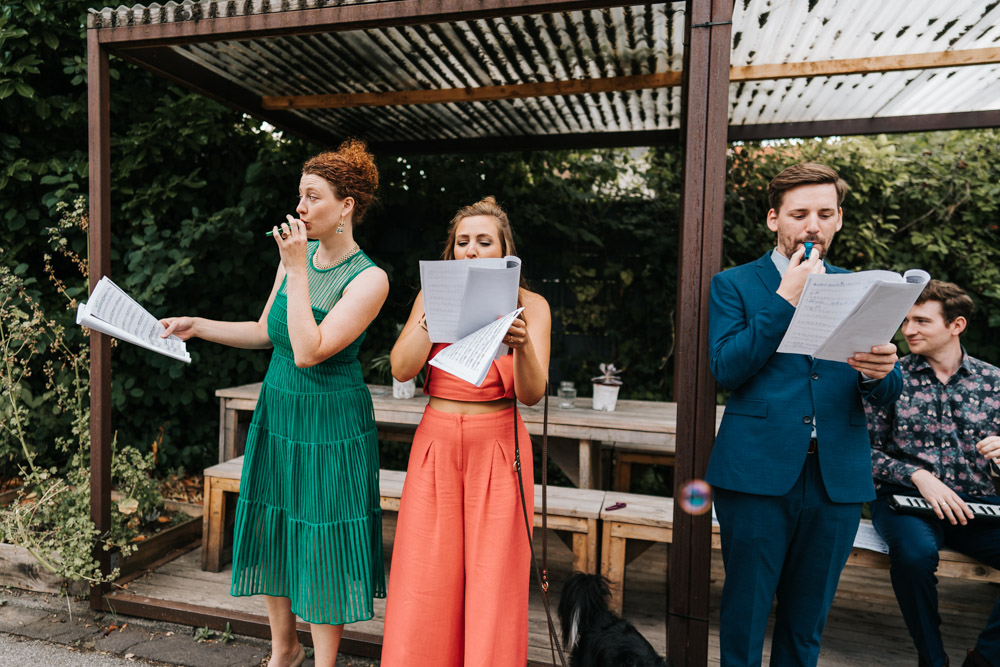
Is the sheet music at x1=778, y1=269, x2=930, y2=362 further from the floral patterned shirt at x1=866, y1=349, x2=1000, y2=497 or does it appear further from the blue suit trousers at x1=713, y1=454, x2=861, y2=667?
the floral patterned shirt at x1=866, y1=349, x2=1000, y2=497

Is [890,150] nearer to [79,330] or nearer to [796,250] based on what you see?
[796,250]

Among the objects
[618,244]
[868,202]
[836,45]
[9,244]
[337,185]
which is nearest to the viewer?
[337,185]

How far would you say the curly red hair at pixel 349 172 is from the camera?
2094mm

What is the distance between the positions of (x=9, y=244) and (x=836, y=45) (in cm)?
546

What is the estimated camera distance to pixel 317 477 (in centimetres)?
216

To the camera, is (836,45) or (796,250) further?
(836,45)

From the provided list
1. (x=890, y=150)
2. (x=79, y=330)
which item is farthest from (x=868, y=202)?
(x=79, y=330)

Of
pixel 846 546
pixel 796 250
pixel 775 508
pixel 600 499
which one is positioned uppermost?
pixel 796 250

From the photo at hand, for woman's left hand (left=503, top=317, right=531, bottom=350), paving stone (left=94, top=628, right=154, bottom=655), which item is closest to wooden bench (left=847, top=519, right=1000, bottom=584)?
woman's left hand (left=503, top=317, right=531, bottom=350)

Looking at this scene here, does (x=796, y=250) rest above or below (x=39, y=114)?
below

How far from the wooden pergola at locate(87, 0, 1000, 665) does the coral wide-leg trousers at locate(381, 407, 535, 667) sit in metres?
0.70

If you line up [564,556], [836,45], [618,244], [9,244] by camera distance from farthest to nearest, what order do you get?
[618,244] < [9,244] < [564,556] < [836,45]

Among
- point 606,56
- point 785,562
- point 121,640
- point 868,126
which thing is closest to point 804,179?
point 785,562

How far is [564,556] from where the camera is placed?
3914 mm
